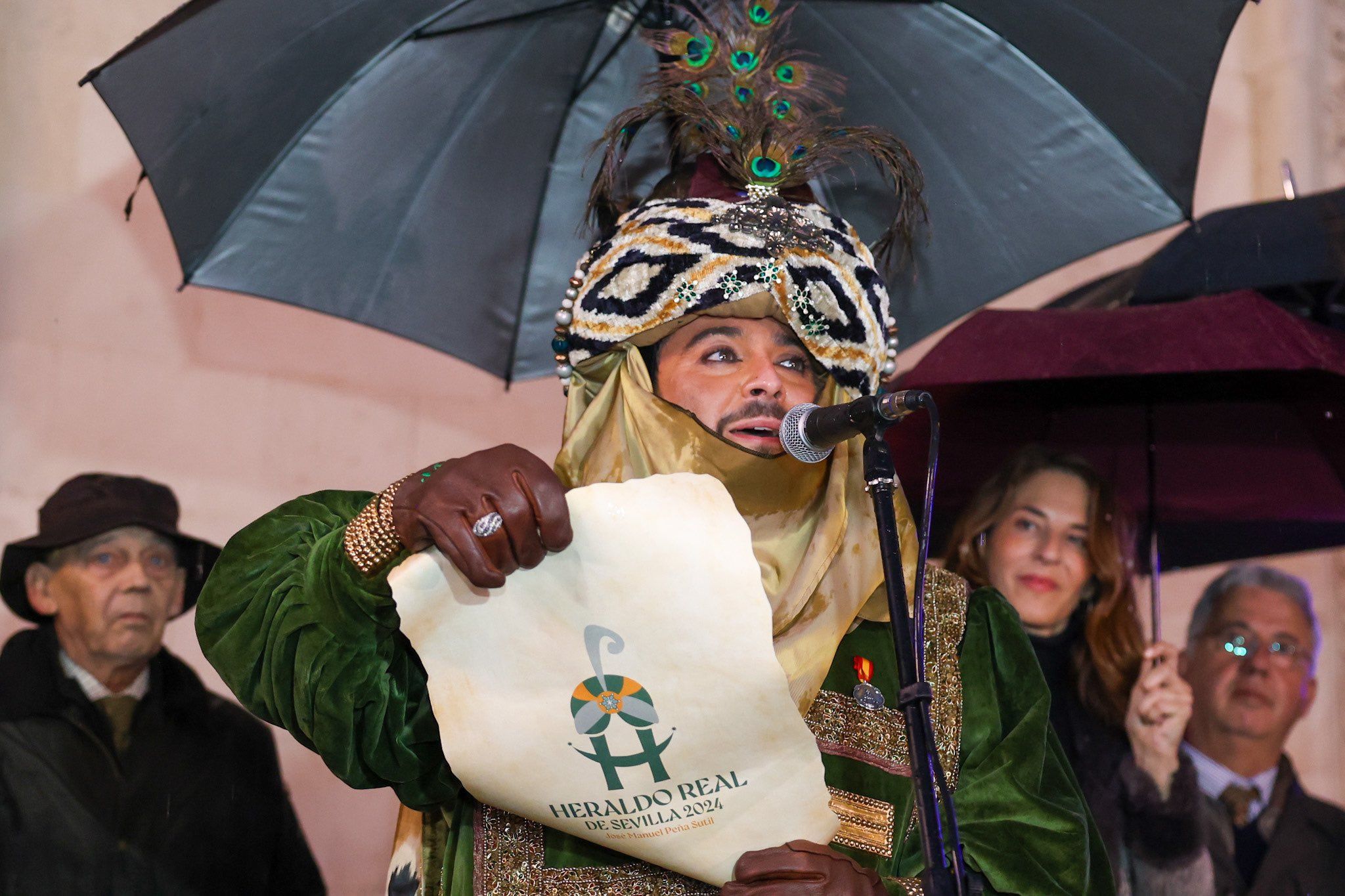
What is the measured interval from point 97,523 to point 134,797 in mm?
694


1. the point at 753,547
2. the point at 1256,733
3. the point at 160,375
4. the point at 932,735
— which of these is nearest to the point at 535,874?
the point at 753,547

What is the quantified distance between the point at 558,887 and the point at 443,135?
5.13ft

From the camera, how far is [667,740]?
197cm

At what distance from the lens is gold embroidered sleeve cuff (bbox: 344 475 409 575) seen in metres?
2.00

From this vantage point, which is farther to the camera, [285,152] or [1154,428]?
[1154,428]

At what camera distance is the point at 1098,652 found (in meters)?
4.03

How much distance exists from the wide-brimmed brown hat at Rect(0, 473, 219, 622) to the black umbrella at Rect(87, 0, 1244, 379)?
1160 millimetres

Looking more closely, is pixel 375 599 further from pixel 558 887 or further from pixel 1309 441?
pixel 1309 441

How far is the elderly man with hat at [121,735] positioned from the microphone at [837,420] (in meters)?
2.44

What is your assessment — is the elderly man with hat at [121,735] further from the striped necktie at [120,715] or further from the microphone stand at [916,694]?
the microphone stand at [916,694]

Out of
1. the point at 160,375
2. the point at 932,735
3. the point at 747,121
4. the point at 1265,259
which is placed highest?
the point at 747,121

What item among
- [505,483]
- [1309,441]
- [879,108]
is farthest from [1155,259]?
[505,483]

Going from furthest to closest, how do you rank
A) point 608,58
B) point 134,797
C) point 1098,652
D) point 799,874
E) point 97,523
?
point 1098,652 → point 97,523 → point 134,797 → point 608,58 → point 799,874

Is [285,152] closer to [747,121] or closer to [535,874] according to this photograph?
[747,121]
